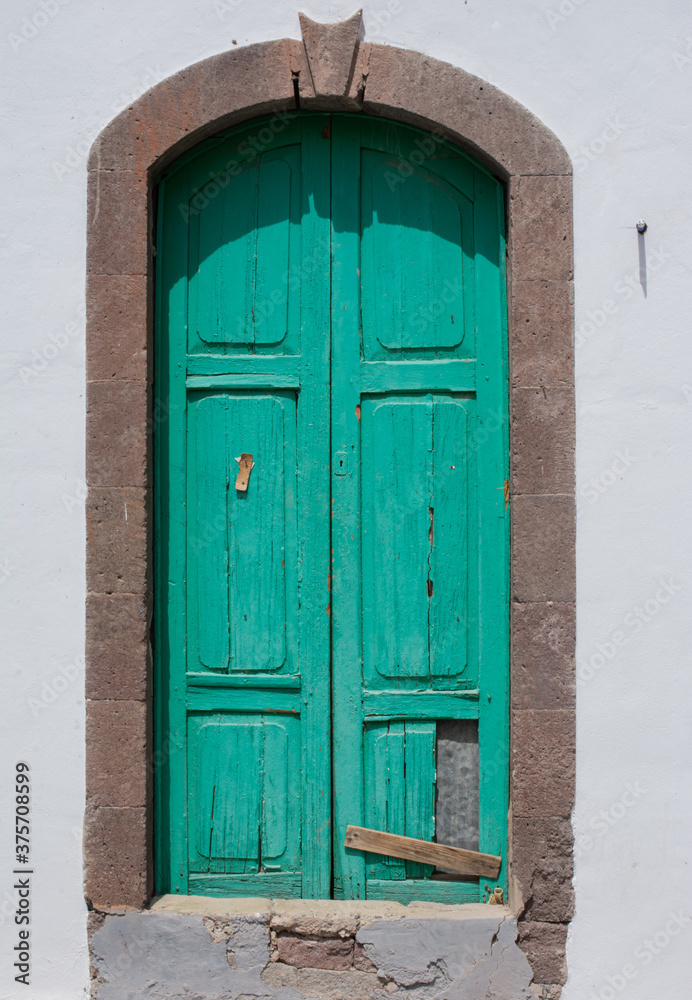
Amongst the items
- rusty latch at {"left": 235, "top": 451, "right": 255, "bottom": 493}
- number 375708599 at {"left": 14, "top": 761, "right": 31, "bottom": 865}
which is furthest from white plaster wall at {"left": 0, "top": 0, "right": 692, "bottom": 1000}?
rusty latch at {"left": 235, "top": 451, "right": 255, "bottom": 493}

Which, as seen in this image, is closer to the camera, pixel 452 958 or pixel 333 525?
pixel 452 958

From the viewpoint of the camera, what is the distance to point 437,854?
297 centimetres

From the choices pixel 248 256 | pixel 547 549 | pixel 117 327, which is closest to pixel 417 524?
pixel 547 549

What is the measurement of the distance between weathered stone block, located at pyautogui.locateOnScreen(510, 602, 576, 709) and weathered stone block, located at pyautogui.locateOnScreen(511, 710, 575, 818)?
0.18 ft

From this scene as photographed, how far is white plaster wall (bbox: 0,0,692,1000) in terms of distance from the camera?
2.84 m

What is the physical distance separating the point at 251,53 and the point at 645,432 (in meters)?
2.12

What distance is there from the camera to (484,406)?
3010mm

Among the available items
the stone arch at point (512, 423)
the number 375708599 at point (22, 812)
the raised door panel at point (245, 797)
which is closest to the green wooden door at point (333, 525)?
the raised door panel at point (245, 797)

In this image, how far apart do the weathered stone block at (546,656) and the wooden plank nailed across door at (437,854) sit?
66cm

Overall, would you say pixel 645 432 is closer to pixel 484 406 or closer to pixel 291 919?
pixel 484 406

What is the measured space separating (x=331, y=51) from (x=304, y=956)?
349 centimetres

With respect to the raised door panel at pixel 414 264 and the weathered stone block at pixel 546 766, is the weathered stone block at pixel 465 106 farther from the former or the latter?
the weathered stone block at pixel 546 766

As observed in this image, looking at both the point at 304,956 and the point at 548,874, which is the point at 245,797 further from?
the point at 548,874

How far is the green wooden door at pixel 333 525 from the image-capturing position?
3.01 meters
